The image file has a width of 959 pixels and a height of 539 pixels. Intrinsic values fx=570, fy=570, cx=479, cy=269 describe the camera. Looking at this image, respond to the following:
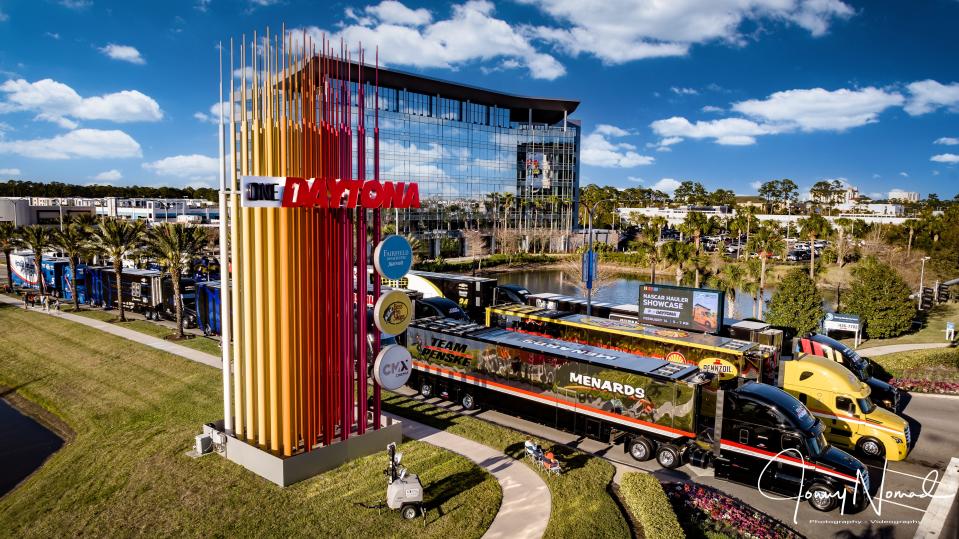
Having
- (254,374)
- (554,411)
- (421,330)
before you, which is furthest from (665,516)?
(421,330)

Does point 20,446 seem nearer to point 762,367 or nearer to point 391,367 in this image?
point 391,367

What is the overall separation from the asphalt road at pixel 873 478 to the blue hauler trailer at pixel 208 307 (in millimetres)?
18029

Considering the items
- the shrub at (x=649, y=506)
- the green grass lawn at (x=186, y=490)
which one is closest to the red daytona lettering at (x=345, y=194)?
the green grass lawn at (x=186, y=490)

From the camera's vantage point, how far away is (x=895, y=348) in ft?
114

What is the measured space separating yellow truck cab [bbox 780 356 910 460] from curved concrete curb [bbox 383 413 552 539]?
11.1 meters

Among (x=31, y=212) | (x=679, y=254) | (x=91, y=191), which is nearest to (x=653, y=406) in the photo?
(x=679, y=254)

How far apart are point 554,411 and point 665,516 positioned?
706 centimetres

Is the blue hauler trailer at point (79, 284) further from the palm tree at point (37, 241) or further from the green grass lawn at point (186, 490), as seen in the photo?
the green grass lawn at point (186, 490)

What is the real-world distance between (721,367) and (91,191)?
202 metres

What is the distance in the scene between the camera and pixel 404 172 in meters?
96.5

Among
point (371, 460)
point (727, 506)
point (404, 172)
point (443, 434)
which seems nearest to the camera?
point (727, 506)

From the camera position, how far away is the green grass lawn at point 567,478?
13.4 m

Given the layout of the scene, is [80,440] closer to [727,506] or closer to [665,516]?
[665,516]

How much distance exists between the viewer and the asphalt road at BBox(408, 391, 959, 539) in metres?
14.7
